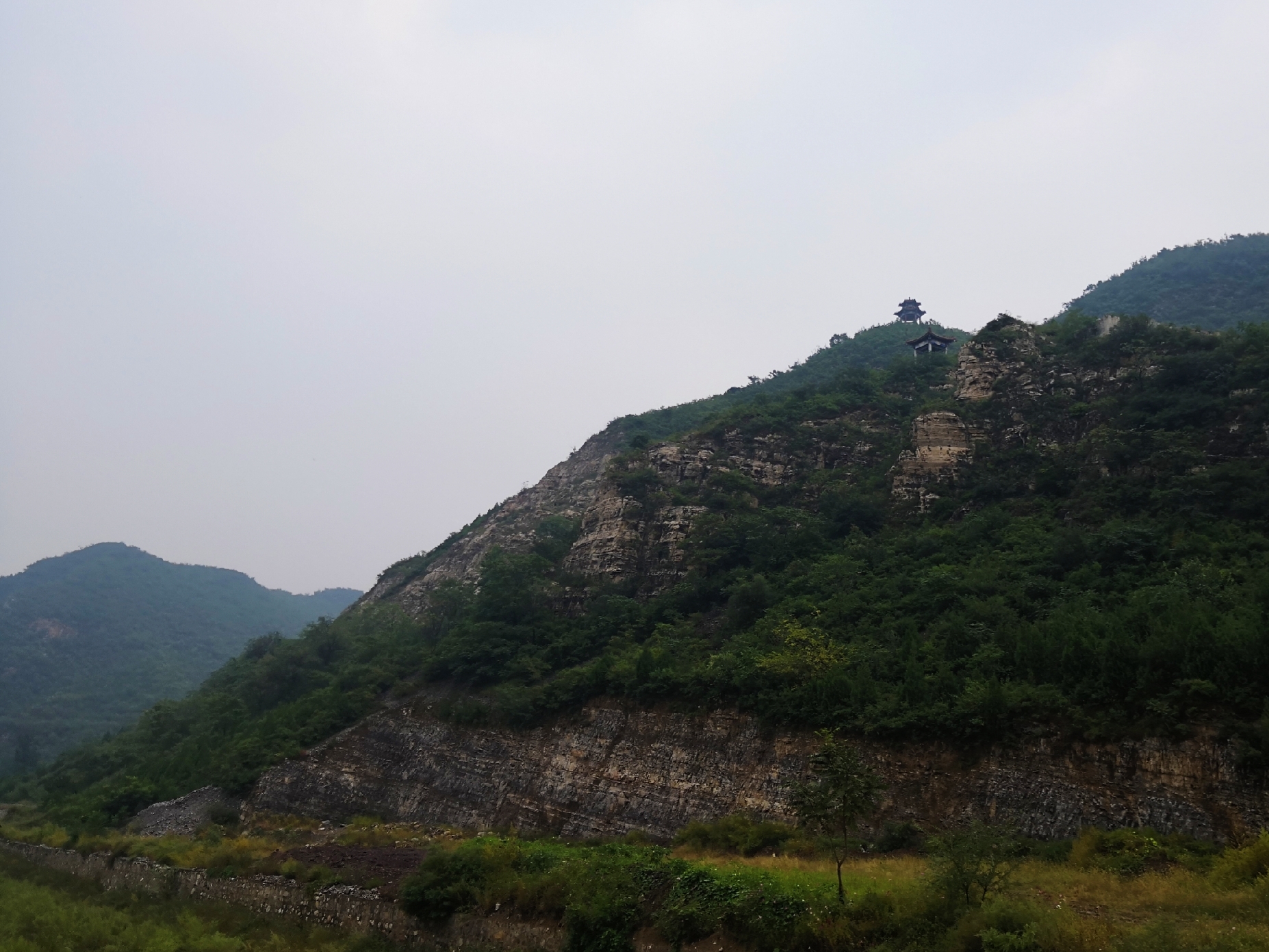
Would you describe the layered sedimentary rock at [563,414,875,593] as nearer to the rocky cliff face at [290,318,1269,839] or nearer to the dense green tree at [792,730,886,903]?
the rocky cliff face at [290,318,1269,839]

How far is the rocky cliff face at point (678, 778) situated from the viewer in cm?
1520

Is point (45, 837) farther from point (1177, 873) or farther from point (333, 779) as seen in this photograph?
point (1177, 873)

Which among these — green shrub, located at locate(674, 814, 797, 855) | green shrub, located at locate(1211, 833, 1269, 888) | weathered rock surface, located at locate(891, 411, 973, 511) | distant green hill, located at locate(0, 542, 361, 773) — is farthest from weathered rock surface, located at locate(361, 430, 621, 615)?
green shrub, located at locate(1211, 833, 1269, 888)

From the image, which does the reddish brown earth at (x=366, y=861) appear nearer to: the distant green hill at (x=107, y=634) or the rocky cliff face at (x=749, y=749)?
the rocky cliff face at (x=749, y=749)

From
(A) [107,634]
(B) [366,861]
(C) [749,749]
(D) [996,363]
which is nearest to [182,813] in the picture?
(B) [366,861]

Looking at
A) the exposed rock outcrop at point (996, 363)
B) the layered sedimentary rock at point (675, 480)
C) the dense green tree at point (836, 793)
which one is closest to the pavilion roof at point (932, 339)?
the exposed rock outcrop at point (996, 363)

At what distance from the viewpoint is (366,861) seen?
68.5 ft

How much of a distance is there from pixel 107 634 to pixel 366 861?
8771 cm

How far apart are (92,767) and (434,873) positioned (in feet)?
117

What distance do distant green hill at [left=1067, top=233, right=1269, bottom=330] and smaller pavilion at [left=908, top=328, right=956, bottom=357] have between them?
1054 cm

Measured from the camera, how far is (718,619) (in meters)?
31.0

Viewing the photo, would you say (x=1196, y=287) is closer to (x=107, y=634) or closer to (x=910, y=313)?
(x=910, y=313)

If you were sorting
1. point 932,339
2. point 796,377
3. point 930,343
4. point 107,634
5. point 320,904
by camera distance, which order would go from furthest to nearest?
1. point 107,634
2. point 796,377
3. point 930,343
4. point 932,339
5. point 320,904

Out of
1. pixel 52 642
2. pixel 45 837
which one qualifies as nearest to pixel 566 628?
pixel 45 837
